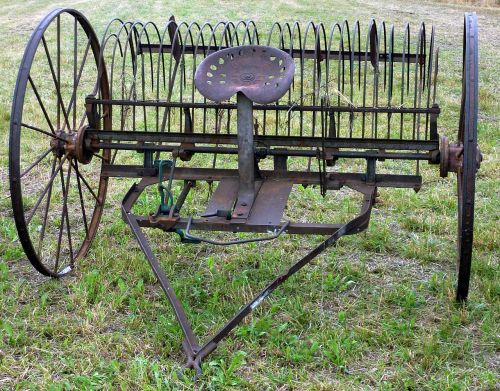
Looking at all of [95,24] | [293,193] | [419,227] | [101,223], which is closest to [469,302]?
[419,227]

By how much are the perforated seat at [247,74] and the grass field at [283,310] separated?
0.97 m

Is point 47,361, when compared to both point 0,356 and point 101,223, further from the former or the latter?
point 101,223

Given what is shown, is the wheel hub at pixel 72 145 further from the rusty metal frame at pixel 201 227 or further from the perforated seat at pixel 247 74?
the perforated seat at pixel 247 74

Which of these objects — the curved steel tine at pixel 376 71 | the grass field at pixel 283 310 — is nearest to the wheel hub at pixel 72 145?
the grass field at pixel 283 310

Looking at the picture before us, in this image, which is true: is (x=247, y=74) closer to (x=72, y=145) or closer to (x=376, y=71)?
(x=376, y=71)

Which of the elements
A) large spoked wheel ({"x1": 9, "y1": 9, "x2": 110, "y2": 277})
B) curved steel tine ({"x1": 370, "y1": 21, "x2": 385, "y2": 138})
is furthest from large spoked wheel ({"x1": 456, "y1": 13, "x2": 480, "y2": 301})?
large spoked wheel ({"x1": 9, "y1": 9, "x2": 110, "y2": 277})

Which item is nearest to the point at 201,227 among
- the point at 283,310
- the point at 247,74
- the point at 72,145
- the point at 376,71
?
the point at 283,310

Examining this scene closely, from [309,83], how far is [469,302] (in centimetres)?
507

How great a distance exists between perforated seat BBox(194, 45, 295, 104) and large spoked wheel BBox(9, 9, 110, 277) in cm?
68

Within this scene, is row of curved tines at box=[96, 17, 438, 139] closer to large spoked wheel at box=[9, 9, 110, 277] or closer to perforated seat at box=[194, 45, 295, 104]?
perforated seat at box=[194, 45, 295, 104]

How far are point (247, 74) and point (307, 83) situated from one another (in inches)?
196

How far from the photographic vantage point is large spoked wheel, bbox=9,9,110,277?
3.12 meters

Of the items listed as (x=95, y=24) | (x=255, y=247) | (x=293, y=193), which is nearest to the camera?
(x=255, y=247)

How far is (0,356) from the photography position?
298 cm
